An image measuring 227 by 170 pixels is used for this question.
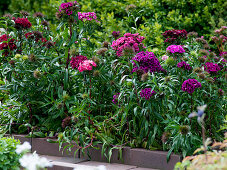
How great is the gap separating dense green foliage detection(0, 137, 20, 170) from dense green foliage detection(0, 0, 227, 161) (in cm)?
61

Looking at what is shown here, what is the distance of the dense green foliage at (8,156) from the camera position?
287 cm

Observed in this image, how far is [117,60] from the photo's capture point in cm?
400

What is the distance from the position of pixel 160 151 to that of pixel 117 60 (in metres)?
1.19

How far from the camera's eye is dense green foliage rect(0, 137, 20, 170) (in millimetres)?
2869

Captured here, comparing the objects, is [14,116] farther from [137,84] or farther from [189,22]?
[189,22]

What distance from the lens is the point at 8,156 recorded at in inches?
117

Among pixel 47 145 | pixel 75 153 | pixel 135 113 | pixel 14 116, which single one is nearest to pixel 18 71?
pixel 14 116

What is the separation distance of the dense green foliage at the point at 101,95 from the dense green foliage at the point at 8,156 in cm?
61

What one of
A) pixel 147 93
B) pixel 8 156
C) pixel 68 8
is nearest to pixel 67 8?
pixel 68 8

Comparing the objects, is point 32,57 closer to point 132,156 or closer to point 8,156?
point 8,156

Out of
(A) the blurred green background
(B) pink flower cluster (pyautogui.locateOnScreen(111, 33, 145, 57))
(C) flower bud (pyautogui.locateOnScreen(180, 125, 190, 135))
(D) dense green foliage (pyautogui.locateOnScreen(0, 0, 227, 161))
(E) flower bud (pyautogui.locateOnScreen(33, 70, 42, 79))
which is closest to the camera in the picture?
(C) flower bud (pyautogui.locateOnScreen(180, 125, 190, 135))

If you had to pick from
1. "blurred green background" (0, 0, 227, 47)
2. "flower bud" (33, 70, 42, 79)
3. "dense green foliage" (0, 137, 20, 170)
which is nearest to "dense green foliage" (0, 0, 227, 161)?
"flower bud" (33, 70, 42, 79)

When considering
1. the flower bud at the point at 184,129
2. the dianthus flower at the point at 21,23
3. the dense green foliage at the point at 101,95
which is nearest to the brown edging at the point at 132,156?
the dense green foliage at the point at 101,95

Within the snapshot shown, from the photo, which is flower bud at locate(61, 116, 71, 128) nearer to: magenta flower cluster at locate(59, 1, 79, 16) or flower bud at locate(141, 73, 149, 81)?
flower bud at locate(141, 73, 149, 81)
